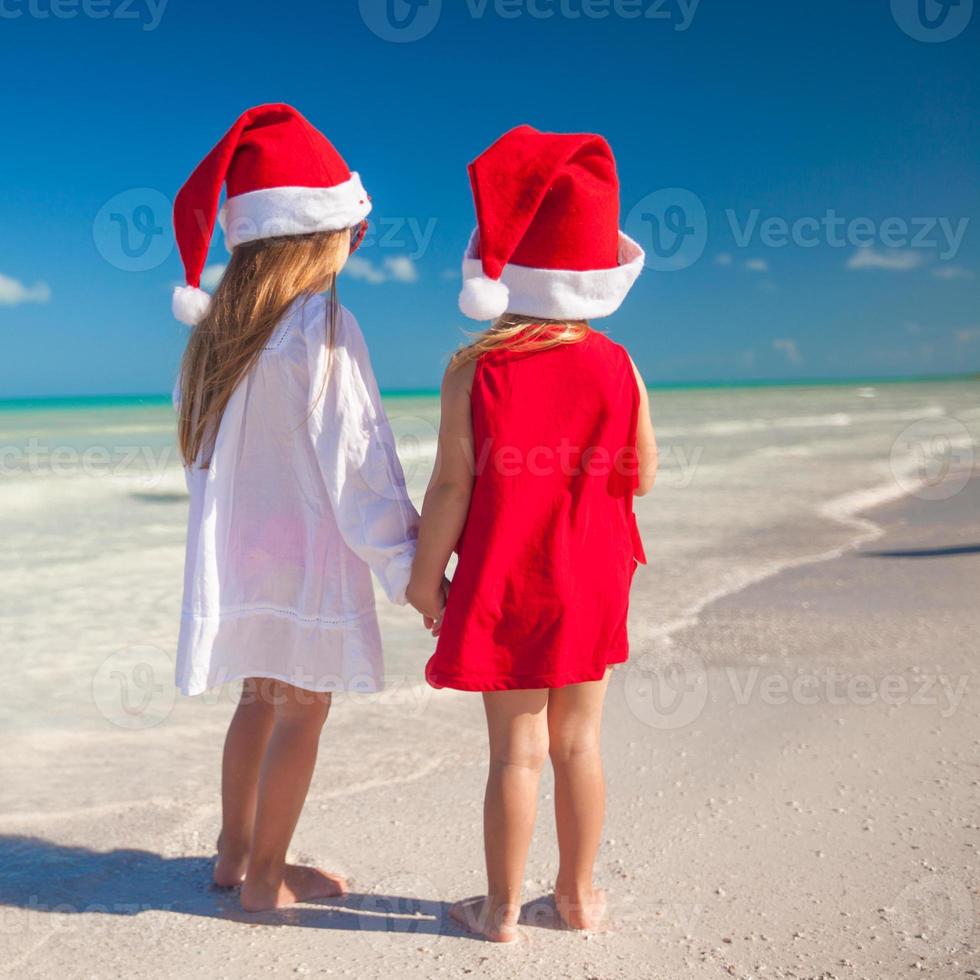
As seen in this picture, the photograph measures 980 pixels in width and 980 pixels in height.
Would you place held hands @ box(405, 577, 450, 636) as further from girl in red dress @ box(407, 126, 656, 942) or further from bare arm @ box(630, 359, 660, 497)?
bare arm @ box(630, 359, 660, 497)

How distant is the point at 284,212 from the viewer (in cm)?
225

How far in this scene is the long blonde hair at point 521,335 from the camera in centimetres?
210

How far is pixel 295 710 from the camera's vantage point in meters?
2.32

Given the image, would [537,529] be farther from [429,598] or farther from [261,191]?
[261,191]

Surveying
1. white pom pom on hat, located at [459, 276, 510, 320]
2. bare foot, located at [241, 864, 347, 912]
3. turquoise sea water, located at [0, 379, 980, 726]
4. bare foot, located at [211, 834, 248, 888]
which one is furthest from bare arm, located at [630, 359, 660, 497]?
turquoise sea water, located at [0, 379, 980, 726]

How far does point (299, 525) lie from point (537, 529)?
22.5 inches

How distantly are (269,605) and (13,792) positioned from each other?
1.31 m

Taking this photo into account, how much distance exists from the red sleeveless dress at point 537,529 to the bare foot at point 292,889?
2.35 ft

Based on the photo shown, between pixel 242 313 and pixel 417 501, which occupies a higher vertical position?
pixel 242 313

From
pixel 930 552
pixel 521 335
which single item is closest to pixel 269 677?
pixel 521 335

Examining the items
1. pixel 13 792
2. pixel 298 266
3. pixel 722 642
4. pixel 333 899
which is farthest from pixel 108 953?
pixel 722 642
